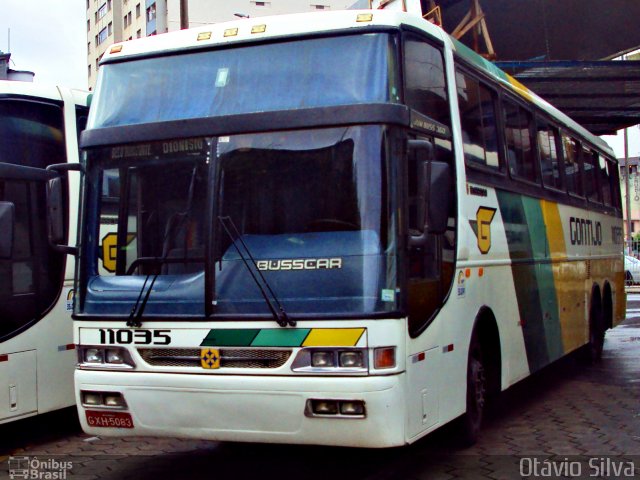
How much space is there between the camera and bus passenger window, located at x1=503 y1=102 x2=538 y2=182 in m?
8.90

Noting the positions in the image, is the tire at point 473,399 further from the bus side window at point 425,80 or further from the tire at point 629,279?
the tire at point 629,279

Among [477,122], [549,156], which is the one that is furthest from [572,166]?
[477,122]

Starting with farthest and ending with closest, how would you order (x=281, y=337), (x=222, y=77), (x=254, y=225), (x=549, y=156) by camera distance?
(x=549, y=156) < (x=222, y=77) < (x=254, y=225) < (x=281, y=337)

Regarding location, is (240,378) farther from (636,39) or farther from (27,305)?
(636,39)

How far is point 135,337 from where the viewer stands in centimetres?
624

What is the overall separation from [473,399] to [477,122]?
2383 millimetres

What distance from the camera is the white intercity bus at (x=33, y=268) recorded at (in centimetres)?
792

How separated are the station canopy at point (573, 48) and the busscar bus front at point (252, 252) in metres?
12.6

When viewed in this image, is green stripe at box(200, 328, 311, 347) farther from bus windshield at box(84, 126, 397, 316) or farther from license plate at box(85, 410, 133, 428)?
license plate at box(85, 410, 133, 428)

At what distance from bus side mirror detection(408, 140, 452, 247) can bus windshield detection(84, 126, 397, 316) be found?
27 cm

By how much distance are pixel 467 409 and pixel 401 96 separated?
2.77 metres

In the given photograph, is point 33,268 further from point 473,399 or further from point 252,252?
point 473,399

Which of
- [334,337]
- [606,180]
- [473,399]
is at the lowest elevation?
[473,399]

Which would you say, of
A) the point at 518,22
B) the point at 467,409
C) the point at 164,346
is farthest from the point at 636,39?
the point at 164,346
